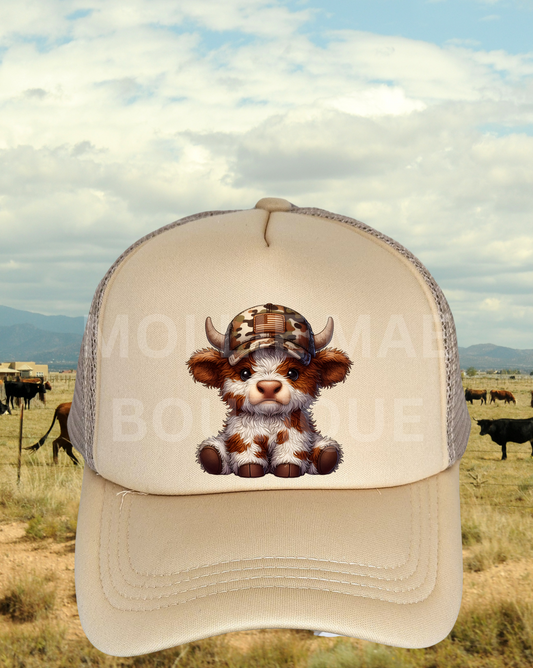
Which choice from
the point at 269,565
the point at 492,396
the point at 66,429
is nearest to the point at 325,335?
the point at 269,565

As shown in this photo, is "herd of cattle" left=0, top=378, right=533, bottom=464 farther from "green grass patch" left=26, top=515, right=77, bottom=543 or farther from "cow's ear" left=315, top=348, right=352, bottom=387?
"cow's ear" left=315, top=348, right=352, bottom=387

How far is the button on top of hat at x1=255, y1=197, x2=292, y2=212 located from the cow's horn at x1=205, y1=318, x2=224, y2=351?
97cm

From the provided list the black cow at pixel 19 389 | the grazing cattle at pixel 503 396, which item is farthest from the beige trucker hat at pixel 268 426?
the grazing cattle at pixel 503 396

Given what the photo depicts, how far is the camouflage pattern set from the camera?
8.69 ft

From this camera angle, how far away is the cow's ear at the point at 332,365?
268 centimetres

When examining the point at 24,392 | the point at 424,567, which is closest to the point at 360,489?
the point at 424,567

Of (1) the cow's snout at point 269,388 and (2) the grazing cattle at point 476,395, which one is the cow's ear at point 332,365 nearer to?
(1) the cow's snout at point 269,388

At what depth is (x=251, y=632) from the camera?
378cm

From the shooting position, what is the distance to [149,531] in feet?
8.31

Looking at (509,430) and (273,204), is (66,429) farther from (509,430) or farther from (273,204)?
(509,430)

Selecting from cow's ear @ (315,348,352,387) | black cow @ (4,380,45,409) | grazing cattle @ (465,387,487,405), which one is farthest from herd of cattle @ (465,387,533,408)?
cow's ear @ (315,348,352,387)

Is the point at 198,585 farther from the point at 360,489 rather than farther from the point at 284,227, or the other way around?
the point at 284,227

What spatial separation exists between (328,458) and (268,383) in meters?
0.42

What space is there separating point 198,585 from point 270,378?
0.89 m
